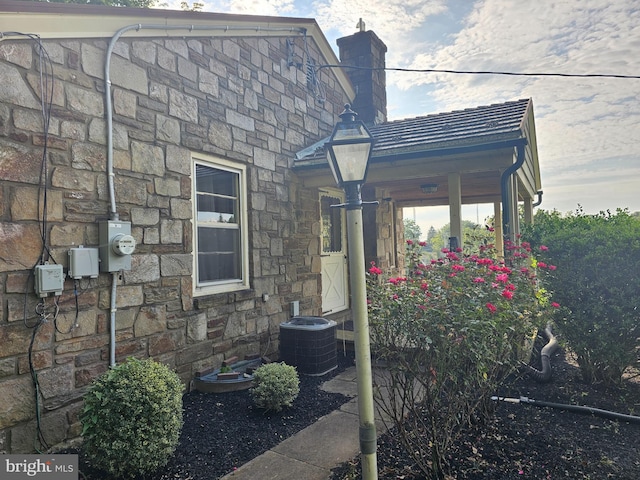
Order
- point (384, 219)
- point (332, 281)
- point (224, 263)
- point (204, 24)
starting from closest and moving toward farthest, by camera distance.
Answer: point (204, 24) → point (224, 263) → point (332, 281) → point (384, 219)

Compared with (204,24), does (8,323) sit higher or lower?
lower

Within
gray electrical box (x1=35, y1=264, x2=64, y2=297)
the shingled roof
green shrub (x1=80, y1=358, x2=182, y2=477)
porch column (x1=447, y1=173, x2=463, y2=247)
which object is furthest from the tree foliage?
gray electrical box (x1=35, y1=264, x2=64, y2=297)

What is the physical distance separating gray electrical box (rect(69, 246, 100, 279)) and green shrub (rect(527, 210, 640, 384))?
4585mm

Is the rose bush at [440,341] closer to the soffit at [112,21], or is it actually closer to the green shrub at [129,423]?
the green shrub at [129,423]

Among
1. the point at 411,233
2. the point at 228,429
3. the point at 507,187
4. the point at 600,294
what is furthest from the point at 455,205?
the point at 411,233

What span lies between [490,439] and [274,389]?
1831 mm

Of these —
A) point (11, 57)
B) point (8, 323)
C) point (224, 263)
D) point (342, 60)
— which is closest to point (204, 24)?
point (11, 57)

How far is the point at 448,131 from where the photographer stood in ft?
17.4

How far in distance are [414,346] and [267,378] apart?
66.3 inches

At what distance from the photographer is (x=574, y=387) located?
4098 mm

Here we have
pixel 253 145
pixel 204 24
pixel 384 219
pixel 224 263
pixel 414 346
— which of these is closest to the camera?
pixel 414 346

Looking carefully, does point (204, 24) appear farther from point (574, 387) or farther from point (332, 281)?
point (574, 387)

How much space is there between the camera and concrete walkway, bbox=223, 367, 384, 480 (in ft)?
8.63

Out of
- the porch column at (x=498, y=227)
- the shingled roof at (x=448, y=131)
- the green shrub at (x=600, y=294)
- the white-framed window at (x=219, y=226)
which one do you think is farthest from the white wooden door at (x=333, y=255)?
the green shrub at (x=600, y=294)
